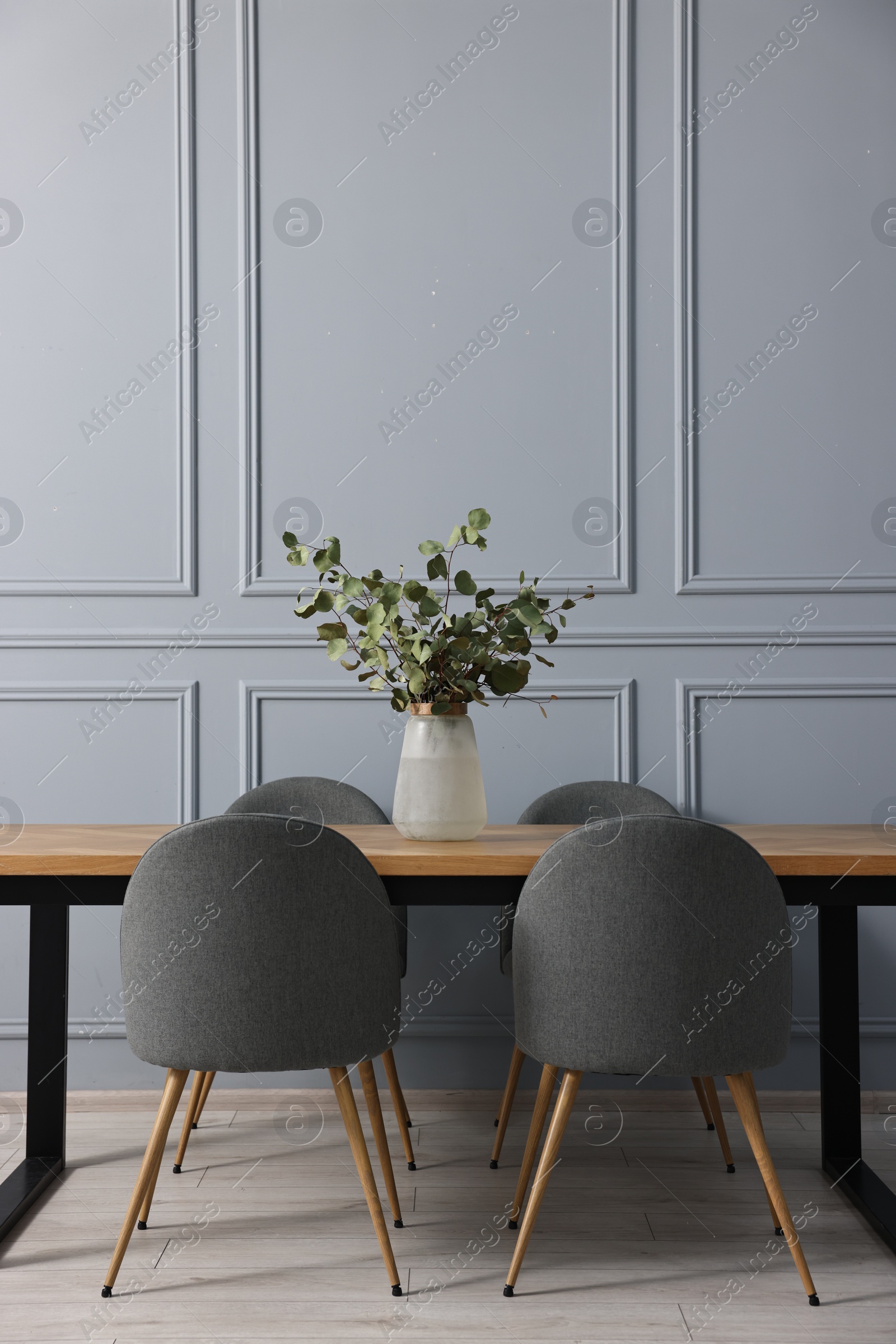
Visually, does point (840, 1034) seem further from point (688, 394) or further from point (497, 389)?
point (497, 389)

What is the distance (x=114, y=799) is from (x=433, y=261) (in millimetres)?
1689

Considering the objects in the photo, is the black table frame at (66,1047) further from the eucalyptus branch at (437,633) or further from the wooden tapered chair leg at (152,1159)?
the eucalyptus branch at (437,633)

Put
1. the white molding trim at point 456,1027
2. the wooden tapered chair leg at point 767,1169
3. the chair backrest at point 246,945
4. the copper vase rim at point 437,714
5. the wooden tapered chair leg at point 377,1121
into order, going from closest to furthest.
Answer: the chair backrest at point 246,945
the wooden tapered chair leg at point 767,1169
the wooden tapered chair leg at point 377,1121
the copper vase rim at point 437,714
the white molding trim at point 456,1027

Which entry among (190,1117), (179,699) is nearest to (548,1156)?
(190,1117)

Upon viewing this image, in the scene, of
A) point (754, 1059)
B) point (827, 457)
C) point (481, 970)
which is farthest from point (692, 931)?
point (827, 457)

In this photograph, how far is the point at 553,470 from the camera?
2482mm

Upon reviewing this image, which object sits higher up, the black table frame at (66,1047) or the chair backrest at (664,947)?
the chair backrest at (664,947)

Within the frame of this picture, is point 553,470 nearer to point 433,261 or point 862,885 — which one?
point 433,261

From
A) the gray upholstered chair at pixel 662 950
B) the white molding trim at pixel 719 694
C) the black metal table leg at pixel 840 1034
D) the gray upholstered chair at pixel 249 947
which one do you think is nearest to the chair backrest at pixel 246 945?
the gray upholstered chair at pixel 249 947

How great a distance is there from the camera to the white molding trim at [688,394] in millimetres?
2461

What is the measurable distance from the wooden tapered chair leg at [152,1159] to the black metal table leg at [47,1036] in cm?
55

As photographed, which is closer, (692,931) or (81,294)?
(692,931)

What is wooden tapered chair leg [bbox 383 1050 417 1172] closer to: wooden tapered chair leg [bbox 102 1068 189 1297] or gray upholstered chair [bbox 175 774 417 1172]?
gray upholstered chair [bbox 175 774 417 1172]

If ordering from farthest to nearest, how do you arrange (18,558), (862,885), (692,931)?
(18,558) → (862,885) → (692,931)
